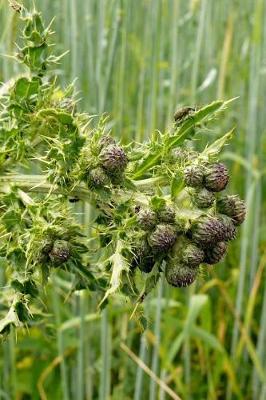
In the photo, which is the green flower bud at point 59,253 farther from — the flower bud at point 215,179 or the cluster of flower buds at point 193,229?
the flower bud at point 215,179

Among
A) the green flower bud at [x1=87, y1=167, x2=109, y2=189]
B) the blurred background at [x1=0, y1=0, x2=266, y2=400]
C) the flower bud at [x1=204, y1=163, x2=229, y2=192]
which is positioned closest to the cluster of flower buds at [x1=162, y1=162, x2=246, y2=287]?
the flower bud at [x1=204, y1=163, x2=229, y2=192]

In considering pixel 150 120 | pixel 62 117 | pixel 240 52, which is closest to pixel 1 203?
pixel 62 117

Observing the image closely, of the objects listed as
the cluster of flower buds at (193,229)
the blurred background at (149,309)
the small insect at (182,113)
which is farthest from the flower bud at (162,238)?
the blurred background at (149,309)

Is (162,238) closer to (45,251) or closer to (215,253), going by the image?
(215,253)

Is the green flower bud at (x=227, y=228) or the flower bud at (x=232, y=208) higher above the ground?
the flower bud at (x=232, y=208)

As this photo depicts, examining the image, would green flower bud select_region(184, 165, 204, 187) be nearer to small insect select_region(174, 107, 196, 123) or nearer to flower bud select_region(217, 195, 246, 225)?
flower bud select_region(217, 195, 246, 225)

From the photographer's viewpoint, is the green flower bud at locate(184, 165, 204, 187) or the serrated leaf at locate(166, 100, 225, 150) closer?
the green flower bud at locate(184, 165, 204, 187)
